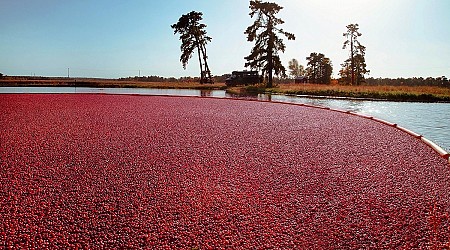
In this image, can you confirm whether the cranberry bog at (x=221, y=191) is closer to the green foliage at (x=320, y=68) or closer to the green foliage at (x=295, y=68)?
the green foliage at (x=320, y=68)

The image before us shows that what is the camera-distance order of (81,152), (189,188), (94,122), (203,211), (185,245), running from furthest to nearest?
Answer: (94,122)
(81,152)
(189,188)
(203,211)
(185,245)

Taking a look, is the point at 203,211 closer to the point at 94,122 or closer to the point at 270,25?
the point at 94,122

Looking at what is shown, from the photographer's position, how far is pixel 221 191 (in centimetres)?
357

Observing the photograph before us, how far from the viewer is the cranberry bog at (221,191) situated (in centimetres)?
267

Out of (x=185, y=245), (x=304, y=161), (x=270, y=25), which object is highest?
(x=270, y=25)

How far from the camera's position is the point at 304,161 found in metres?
4.70

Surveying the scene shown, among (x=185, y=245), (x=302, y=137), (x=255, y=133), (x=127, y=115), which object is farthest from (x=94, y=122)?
(x=185, y=245)

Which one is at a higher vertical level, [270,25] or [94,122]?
[270,25]

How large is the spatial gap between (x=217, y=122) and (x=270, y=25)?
20673mm

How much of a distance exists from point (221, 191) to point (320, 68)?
51.5m

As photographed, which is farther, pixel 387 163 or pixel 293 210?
pixel 387 163

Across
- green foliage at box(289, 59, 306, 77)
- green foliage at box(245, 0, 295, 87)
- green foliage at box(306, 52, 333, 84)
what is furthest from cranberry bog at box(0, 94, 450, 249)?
green foliage at box(289, 59, 306, 77)

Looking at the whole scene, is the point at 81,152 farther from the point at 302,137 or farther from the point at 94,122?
the point at 302,137

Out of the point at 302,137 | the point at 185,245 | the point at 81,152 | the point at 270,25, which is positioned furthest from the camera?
the point at 270,25
